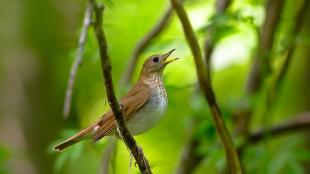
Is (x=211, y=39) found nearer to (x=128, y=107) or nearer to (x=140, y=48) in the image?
(x=140, y=48)

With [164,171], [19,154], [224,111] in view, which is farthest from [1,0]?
[224,111]

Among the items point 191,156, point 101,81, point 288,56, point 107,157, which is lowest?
point 191,156

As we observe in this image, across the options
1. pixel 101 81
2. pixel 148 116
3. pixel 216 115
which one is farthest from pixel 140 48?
pixel 101 81

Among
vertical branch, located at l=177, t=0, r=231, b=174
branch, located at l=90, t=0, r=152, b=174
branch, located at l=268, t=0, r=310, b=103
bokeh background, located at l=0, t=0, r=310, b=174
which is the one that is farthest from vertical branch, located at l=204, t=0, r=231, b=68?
branch, located at l=90, t=0, r=152, b=174

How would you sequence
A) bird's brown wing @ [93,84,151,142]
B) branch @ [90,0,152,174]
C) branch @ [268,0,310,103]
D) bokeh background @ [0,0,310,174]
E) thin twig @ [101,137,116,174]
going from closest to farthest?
branch @ [90,0,152,174] → bird's brown wing @ [93,84,151,142] → thin twig @ [101,137,116,174] → branch @ [268,0,310,103] → bokeh background @ [0,0,310,174]

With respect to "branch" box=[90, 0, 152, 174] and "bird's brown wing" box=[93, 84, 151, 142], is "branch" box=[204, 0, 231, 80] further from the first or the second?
"branch" box=[90, 0, 152, 174]

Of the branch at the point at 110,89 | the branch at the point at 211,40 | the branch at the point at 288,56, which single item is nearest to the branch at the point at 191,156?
the branch at the point at 211,40
